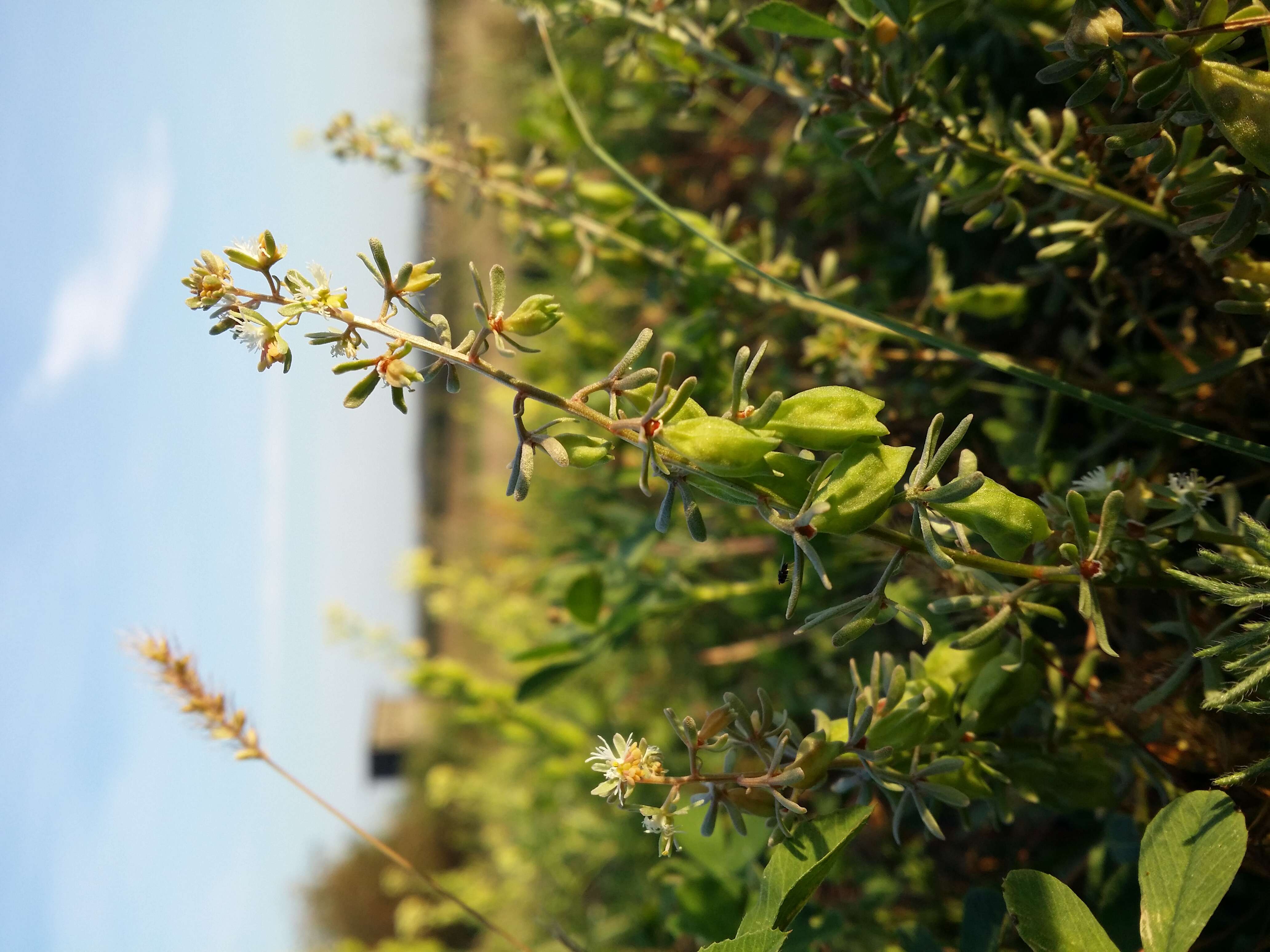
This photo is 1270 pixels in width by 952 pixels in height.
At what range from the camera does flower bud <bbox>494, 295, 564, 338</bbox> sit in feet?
1.74

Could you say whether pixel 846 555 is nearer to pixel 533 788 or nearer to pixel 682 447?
pixel 682 447

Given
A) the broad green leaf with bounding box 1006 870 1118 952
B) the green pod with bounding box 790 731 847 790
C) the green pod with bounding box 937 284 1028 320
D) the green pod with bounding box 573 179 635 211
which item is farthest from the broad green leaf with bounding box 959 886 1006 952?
the green pod with bounding box 573 179 635 211

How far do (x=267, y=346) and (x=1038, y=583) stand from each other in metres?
0.51

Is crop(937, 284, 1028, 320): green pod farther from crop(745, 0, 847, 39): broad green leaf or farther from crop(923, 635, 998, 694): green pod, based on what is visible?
crop(923, 635, 998, 694): green pod

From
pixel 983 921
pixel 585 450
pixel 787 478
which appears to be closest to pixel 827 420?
pixel 787 478

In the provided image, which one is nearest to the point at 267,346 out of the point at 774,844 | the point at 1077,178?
the point at 774,844

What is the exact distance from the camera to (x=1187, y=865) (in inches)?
22.5

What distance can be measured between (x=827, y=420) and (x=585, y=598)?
66 cm

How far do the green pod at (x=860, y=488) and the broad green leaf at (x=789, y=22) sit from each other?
1.25ft

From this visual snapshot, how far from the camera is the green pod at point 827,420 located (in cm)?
52

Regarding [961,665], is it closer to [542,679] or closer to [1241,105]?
[1241,105]

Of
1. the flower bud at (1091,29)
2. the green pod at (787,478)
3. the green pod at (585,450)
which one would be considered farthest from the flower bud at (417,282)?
the flower bud at (1091,29)

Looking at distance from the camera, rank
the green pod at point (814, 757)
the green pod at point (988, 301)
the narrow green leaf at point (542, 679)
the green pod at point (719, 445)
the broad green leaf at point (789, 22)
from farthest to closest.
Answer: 1. the narrow green leaf at point (542, 679)
2. the green pod at point (988, 301)
3. the broad green leaf at point (789, 22)
4. the green pod at point (814, 757)
5. the green pod at point (719, 445)

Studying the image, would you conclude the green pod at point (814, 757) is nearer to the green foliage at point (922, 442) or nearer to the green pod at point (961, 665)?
the green foliage at point (922, 442)
